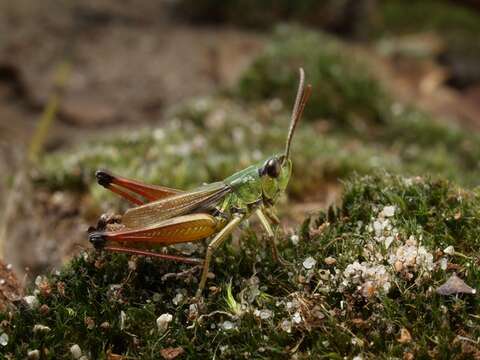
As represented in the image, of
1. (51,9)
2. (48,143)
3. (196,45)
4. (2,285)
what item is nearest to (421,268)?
(2,285)

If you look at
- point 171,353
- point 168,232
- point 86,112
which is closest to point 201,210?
point 168,232

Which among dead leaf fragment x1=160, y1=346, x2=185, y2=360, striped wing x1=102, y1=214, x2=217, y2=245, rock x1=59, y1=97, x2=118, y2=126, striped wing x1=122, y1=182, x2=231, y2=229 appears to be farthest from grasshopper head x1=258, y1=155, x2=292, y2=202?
rock x1=59, y1=97, x2=118, y2=126

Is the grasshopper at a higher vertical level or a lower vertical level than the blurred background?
higher

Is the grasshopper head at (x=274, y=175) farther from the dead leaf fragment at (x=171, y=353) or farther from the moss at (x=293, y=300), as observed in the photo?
the dead leaf fragment at (x=171, y=353)

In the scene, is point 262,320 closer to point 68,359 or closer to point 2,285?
point 68,359

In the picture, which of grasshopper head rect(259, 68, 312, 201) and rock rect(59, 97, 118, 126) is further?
rock rect(59, 97, 118, 126)

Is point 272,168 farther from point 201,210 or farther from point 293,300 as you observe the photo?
point 293,300

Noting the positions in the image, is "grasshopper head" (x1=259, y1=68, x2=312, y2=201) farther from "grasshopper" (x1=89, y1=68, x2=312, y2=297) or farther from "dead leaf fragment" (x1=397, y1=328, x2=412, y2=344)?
"dead leaf fragment" (x1=397, y1=328, x2=412, y2=344)

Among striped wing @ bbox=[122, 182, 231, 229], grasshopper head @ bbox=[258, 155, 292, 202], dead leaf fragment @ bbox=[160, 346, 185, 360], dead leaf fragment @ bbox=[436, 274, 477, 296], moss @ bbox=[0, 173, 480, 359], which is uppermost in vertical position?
grasshopper head @ bbox=[258, 155, 292, 202]
